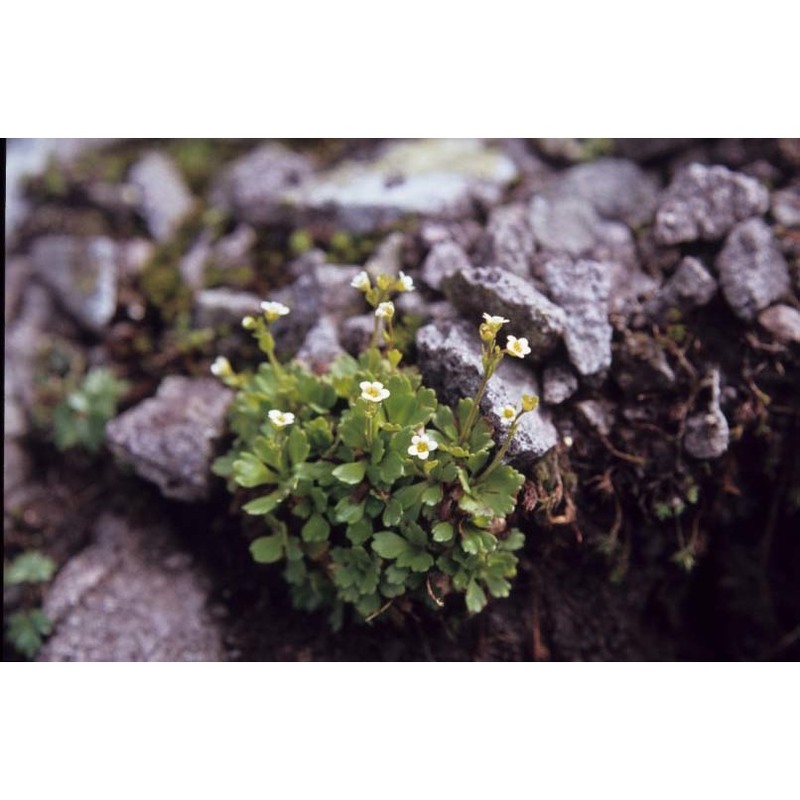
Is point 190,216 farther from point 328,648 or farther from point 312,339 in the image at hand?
point 328,648

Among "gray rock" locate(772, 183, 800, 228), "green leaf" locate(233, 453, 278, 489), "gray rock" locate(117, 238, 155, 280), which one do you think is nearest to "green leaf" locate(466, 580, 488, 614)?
"green leaf" locate(233, 453, 278, 489)

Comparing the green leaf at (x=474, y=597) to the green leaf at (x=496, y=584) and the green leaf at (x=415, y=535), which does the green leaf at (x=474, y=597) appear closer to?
the green leaf at (x=496, y=584)

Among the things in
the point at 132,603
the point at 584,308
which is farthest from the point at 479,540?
the point at 132,603

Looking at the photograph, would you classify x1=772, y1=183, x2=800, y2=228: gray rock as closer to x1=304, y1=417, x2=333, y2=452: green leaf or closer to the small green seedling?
x1=304, y1=417, x2=333, y2=452: green leaf

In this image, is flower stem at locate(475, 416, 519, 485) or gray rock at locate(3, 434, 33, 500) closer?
flower stem at locate(475, 416, 519, 485)

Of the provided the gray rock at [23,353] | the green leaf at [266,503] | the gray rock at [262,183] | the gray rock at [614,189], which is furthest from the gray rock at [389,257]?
the gray rock at [23,353]

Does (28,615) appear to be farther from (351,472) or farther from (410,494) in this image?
(410,494)
